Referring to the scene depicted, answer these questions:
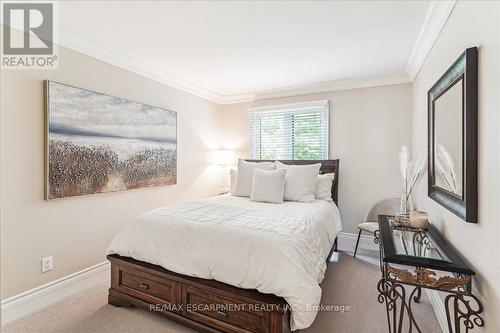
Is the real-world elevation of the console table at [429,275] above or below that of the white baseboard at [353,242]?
above

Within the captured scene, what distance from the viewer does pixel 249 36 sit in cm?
247

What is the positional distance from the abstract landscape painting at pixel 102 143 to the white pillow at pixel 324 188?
2040 mm

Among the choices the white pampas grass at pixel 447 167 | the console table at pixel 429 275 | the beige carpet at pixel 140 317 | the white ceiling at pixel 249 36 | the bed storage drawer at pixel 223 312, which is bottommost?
the beige carpet at pixel 140 317

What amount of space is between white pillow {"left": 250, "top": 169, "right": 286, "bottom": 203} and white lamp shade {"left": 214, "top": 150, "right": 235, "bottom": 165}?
138cm

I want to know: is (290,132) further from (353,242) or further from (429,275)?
(429,275)

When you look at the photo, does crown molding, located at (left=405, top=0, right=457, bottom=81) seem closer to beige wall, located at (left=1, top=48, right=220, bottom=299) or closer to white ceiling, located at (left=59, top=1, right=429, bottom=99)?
white ceiling, located at (left=59, top=1, right=429, bottom=99)

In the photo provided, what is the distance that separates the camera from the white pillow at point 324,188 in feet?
11.0

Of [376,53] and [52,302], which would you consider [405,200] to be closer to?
[376,53]

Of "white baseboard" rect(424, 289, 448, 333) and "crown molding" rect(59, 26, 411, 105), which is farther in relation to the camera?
"crown molding" rect(59, 26, 411, 105)

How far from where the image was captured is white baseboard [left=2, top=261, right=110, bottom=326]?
6.72ft

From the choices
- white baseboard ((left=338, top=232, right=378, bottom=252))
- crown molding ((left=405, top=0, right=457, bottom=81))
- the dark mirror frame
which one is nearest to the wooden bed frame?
the dark mirror frame

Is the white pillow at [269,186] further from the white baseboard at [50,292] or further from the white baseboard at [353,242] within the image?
the white baseboard at [50,292]

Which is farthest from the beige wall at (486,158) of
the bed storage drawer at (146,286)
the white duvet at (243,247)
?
the bed storage drawer at (146,286)

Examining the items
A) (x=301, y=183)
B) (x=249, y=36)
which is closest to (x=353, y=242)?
(x=301, y=183)
